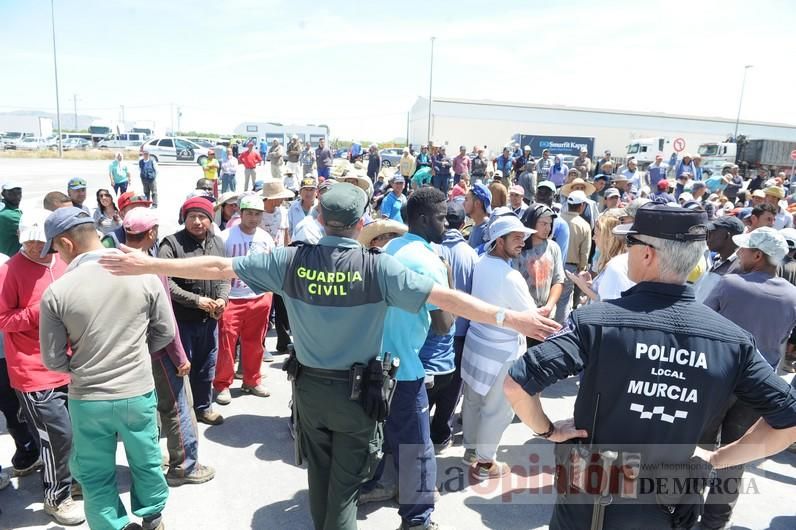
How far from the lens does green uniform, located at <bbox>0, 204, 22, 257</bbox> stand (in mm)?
4859

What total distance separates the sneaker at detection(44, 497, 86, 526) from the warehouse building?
45430mm

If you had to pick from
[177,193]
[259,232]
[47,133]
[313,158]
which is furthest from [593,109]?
[47,133]

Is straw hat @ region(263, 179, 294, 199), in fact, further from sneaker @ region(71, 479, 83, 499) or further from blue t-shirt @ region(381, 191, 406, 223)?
sneaker @ region(71, 479, 83, 499)

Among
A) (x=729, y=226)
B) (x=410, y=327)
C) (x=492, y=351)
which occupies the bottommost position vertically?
(x=492, y=351)

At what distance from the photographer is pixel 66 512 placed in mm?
3258

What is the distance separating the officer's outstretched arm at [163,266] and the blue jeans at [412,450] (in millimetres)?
1285

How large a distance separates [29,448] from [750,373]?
14.7 ft

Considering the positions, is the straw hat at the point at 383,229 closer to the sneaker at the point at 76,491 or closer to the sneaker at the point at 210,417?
the sneaker at the point at 210,417

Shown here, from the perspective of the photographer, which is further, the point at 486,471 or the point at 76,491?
the point at 486,471

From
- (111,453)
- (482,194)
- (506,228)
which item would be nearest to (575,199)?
(482,194)

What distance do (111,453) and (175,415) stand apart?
0.73 meters

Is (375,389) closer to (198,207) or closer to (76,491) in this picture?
(76,491)

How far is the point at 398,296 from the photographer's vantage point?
2.42 metres

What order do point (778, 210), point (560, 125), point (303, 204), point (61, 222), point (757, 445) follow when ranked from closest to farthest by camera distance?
point (757, 445) < point (61, 222) < point (303, 204) < point (778, 210) < point (560, 125)
